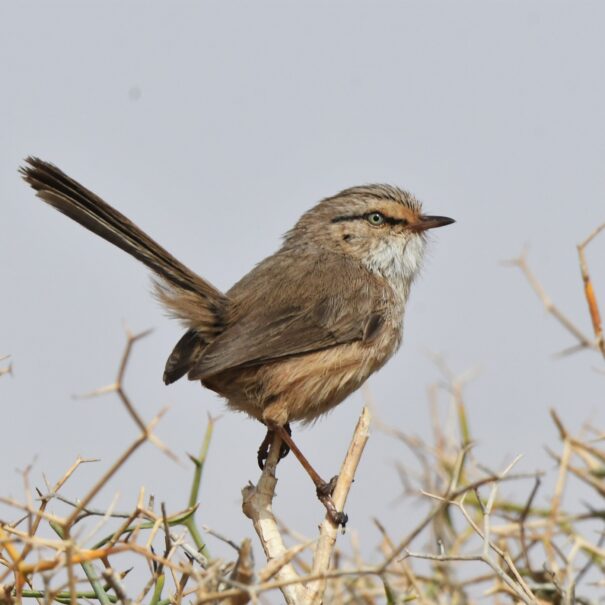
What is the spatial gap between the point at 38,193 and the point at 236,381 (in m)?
1.44

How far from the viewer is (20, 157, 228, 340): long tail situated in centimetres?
498

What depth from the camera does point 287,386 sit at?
515 centimetres

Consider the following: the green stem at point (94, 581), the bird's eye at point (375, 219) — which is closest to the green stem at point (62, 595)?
the green stem at point (94, 581)

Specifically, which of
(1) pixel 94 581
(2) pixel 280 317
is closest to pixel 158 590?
(1) pixel 94 581

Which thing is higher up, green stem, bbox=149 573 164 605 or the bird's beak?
the bird's beak

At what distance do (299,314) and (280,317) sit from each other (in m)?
0.14

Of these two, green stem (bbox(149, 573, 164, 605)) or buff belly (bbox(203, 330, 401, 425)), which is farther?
buff belly (bbox(203, 330, 401, 425))

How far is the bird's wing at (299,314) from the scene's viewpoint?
5.09m

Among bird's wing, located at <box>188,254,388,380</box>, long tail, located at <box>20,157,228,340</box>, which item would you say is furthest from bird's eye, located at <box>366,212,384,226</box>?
long tail, located at <box>20,157,228,340</box>

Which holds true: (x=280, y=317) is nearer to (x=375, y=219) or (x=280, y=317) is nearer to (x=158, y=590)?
(x=375, y=219)

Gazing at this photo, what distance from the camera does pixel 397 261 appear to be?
6.10 metres

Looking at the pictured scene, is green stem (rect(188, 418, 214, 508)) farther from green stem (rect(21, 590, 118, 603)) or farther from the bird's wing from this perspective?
the bird's wing

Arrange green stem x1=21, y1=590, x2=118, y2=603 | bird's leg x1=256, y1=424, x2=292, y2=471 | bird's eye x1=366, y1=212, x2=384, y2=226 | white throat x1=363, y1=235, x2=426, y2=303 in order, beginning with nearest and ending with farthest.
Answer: green stem x1=21, y1=590, x2=118, y2=603
bird's leg x1=256, y1=424, x2=292, y2=471
white throat x1=363, y1=235, x2=426, y2=303
bird's eye x1=366, y1=212, x2=384, y2=226

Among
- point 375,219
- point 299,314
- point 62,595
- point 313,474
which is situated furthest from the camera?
point 375,219
